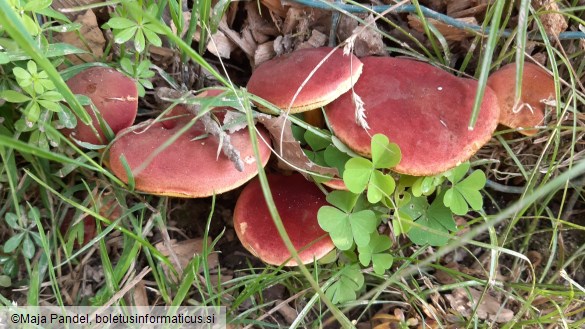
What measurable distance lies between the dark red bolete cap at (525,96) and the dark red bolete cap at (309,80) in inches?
24.6

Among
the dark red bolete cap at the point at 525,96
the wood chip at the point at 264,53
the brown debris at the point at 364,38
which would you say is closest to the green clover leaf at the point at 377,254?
the dark red bolete cap at the point at 525,96

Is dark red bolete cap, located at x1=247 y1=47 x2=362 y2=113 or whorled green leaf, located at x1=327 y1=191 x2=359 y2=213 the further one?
whorled green leaf, located at x1=327 y1=191 x2=359 y2=213

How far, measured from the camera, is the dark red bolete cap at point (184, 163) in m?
1.78

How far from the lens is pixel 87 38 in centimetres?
223

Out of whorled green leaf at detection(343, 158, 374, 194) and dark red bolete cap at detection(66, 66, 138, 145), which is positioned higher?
dark red bolete cap at detection(66, 66, 138, 145)

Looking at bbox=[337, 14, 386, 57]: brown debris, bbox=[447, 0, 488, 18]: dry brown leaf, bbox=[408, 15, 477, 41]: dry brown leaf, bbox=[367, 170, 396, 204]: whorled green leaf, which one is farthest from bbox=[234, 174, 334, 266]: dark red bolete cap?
bbox=[447, 0, 488, 18]: dry brown leaf

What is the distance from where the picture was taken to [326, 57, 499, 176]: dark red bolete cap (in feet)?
6.01

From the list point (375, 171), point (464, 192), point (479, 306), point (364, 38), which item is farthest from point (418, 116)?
point (479, 306)

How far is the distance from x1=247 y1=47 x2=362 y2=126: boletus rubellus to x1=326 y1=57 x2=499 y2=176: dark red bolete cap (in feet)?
0.31

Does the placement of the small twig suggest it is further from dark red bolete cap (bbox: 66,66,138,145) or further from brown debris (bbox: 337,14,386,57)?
brown debris (bbox: 337,14,386,57)

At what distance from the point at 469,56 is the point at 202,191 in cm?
140

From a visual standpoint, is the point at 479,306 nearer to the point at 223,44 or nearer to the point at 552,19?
the point at 552,19

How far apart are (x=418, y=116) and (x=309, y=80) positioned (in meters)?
0.45

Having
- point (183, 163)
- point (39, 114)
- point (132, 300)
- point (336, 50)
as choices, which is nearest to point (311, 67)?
point (336, 50)
